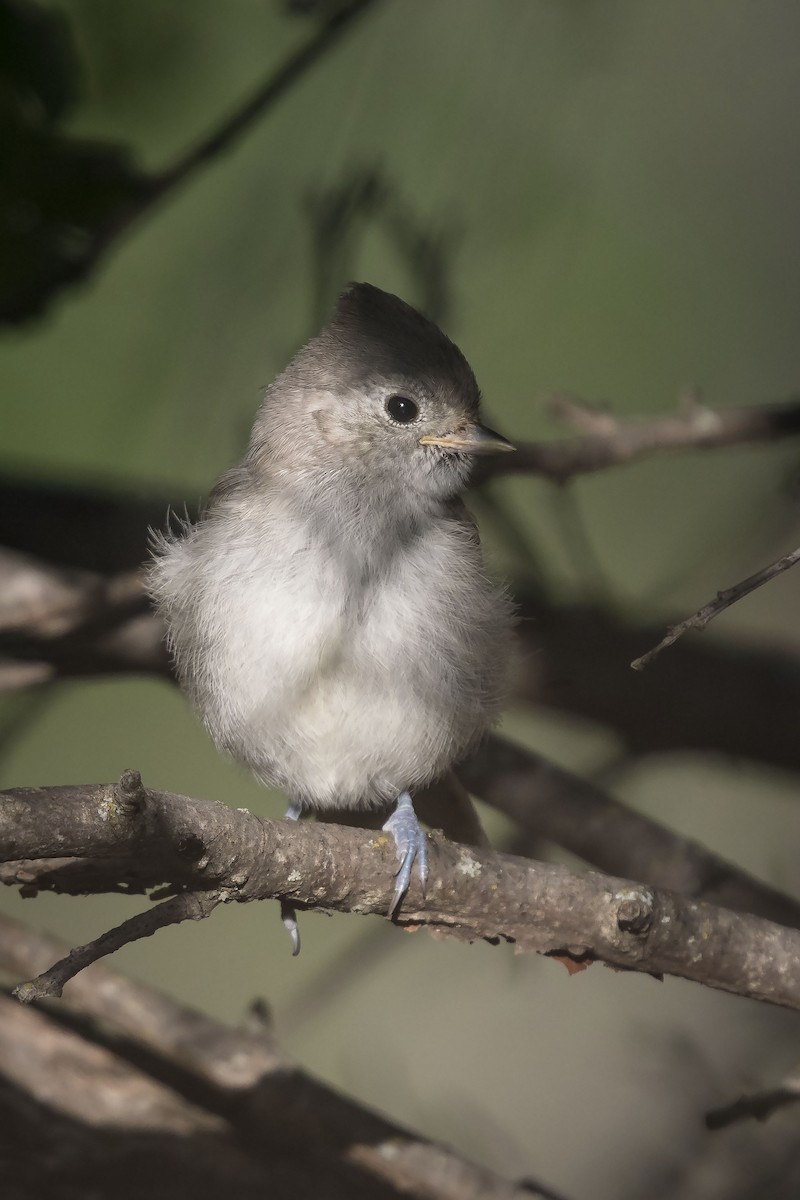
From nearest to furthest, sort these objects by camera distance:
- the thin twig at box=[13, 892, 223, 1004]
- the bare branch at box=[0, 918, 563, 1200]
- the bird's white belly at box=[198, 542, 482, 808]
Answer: the thin twig at box=[13, 892, 223, 1004], the bird's white belly at box=[198, 542, 482, 808], the bare branch at box=[0, 918, 563, 1200]

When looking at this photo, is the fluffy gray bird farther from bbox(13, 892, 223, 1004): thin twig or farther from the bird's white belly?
bbox(13, 892, 223, 1004): thin twig

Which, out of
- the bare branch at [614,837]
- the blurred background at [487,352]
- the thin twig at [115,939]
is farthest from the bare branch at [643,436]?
the thin twig at [115,939]

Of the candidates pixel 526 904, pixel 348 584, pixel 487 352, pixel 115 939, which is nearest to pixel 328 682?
pixel 348 584

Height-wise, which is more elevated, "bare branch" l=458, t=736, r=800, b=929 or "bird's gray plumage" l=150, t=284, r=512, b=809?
"bird's gray plumage" l=150, t=284, r=512, b=809

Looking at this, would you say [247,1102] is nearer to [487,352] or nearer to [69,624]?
[69,624]

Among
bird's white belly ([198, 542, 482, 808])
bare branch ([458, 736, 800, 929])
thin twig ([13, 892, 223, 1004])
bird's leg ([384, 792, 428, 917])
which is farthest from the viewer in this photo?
bare branch ([458, 736, 800, 929])

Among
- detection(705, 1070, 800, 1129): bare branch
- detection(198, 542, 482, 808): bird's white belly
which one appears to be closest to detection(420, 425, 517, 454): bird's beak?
detection(198, 542, 482, 808): bird's white belly

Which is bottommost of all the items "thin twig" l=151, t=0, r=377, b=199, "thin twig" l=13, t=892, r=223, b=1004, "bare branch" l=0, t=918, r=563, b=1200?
"bare branch" l=0, t=918, r=563, b=1200
